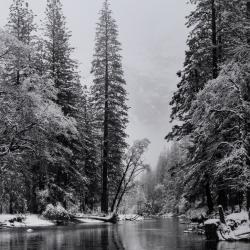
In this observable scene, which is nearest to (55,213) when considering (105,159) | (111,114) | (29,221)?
(29,221)

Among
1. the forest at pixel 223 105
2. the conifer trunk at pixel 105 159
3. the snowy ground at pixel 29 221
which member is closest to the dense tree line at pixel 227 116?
the forest at pixel 223 105

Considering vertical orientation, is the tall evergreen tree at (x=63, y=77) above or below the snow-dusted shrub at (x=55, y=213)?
above

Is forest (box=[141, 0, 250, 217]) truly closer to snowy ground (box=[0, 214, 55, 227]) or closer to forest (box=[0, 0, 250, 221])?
forest (box=[0, 0, 250, 221])

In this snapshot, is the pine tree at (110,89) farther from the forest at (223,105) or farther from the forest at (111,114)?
the forest at (223,105)

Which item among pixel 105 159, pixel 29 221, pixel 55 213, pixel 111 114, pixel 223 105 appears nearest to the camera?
pixel 223 105

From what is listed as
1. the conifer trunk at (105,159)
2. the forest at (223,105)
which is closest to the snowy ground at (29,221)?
the conifer trunk at (105,159)

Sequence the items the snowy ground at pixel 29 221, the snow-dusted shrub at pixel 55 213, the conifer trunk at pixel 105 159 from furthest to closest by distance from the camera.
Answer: the conifer trunk at pixel 105 159 < the snow-dusted shrub at pixel 55 213 < the snowy ground at pixel 29 221

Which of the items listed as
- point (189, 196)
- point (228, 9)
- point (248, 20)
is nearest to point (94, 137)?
point (189, 196)

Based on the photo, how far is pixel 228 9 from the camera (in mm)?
23000

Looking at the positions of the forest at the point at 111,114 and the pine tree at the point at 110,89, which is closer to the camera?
the forest at the point at 111,114

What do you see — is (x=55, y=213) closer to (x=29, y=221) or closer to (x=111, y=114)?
(x=29, y=221)

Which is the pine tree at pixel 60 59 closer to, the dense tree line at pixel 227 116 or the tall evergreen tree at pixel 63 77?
the tall evergreen tree at pixel 63 77

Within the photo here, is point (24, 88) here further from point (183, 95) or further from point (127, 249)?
point (183, 95)

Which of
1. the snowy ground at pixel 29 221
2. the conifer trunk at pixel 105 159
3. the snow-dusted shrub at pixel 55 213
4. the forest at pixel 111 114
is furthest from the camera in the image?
the conifer trunk at pixel 105 159
